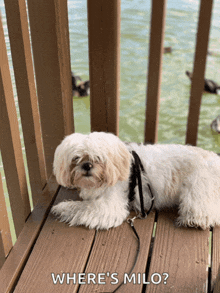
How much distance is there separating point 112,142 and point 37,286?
0.76 meters

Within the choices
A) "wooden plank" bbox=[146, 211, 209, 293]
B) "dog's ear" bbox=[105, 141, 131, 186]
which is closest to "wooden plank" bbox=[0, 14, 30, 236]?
"dog's ear" bbox=[105, 141, 131, 186]

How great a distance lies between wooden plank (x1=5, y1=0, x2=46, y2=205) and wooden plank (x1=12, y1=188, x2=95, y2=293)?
1.01 feet

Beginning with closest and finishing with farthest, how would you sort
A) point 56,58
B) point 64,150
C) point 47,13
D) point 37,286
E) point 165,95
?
point 37,286 → point 64,150 → point 47,13 → point 56,58 → point 165,95

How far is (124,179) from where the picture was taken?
176 centimetres

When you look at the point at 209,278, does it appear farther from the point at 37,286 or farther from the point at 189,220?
the point at 37,286

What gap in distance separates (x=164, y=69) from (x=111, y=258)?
4.05 metres

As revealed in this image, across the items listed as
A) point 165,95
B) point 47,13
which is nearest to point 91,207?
point 47,13

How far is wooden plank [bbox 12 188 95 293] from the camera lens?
60.6 inches

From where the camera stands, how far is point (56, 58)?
6.22 feet

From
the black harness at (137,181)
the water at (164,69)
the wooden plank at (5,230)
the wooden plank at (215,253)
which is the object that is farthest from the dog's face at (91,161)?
the water at (164,69)

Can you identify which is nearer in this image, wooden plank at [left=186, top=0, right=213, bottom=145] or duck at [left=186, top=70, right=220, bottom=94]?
wooden plank at [left=186, top=0, right=213, bottom=145]

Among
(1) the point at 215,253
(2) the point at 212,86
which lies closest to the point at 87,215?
(1) the point at 215,253

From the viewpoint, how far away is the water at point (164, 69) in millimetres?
4093

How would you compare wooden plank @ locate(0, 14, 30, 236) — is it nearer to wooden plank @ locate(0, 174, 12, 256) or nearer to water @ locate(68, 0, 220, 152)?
wooden plank @ locate(0, 174, 12, 256)
